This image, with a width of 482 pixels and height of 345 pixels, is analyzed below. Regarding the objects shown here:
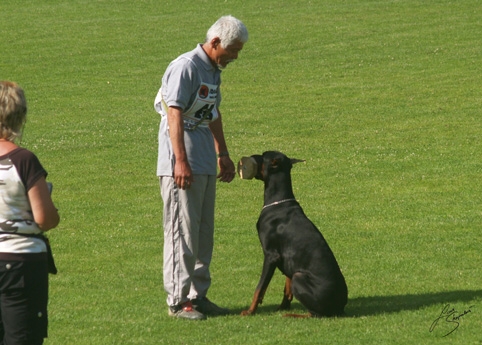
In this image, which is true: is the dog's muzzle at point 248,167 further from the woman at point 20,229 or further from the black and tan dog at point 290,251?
the woman at point 20,229

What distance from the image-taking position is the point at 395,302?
25.9 ft

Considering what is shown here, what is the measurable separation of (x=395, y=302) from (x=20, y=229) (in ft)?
12.6

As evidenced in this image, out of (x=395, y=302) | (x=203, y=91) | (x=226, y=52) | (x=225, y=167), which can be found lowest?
(x=395, y=302)

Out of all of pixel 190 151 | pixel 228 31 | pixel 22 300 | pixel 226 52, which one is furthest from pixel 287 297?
pixel 22 300

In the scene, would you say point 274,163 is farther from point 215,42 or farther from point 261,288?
point 215,42

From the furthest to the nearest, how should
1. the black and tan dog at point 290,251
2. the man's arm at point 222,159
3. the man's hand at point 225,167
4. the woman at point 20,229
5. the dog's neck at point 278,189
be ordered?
the man's hand at point 225,167 → the man's arm at point 222,159 → the dog's neck at point 278,189 → the black and tan dog at point 290,251 → the woman at point 20,229

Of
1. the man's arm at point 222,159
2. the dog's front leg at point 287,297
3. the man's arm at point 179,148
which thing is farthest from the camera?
the man's arm at point 222,159

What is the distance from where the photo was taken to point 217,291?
8.47 m

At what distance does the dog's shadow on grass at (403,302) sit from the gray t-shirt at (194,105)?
1.64 metres

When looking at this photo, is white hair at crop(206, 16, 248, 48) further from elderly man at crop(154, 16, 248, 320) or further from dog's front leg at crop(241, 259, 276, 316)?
dog's front leg at crop(241, 259, 276, 316)

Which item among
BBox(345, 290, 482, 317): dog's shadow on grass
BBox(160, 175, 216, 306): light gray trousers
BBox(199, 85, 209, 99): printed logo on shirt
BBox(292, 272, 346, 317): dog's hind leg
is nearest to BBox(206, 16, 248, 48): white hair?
BBox(199, 85, 209, 99): printed logo on shirt

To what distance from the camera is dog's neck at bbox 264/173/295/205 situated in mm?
7836

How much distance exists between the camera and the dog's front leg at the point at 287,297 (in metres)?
7.64

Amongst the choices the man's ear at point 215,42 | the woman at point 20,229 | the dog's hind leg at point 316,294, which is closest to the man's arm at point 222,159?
the man's ear at point 215,42
